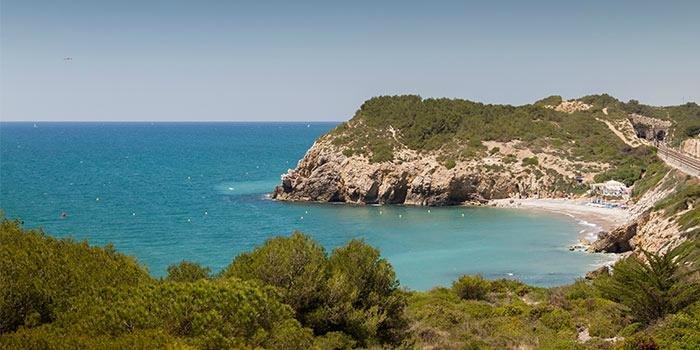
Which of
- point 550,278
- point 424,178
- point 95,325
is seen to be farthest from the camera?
point 424,178

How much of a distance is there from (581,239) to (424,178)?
74.8 feet

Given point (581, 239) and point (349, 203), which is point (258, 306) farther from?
point (349, 203)

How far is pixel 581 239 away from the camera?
5006 centimetres

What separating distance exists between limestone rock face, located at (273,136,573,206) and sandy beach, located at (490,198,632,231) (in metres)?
2.39

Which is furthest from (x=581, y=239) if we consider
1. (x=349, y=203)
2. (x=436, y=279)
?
(x=349, y=203)

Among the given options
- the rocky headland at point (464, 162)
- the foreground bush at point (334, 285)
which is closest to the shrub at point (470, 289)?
the foreground bush at point (334, 285)

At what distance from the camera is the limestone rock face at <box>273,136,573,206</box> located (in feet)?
228

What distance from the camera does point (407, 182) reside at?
7131cm

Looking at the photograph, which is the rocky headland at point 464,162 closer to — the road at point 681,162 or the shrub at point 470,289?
the road at point 681,162

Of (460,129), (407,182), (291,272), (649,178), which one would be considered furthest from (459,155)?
(291,272)

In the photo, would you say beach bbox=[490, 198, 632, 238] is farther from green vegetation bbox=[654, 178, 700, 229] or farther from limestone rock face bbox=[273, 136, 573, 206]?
green vegetation bbox=[654, 178, 700, 229]

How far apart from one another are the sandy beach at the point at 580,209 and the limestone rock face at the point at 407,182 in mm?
2388

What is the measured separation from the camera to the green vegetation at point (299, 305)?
12.1 m

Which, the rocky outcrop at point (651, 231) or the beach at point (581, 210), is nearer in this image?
the rocky outcrop at point (651, 231)
